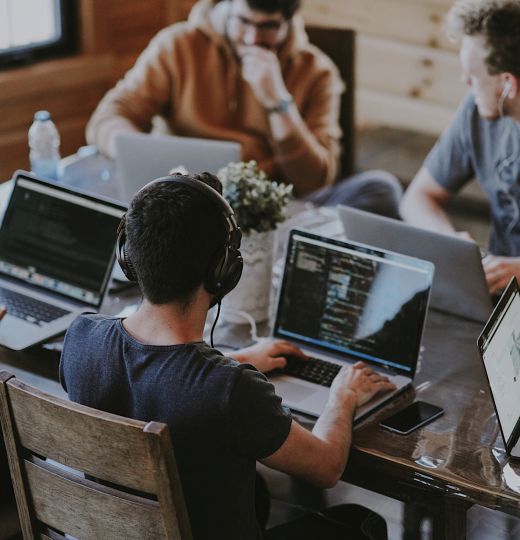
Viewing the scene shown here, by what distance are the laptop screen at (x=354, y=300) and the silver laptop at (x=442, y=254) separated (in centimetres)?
16

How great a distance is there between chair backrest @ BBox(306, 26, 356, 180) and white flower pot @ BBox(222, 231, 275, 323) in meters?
1.48

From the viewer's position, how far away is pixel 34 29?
4.09 meters

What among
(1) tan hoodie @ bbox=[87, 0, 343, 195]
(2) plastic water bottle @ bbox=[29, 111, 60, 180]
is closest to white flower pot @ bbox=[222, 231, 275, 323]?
(2) plastic water bottle @ bbox=[29, 111, 60, 180]

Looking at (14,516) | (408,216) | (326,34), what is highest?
(326,34)

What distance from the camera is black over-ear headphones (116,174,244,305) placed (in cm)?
136

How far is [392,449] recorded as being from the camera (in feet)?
5.19

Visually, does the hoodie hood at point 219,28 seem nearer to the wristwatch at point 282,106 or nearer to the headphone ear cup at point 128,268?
the wristwatch at point 282,106

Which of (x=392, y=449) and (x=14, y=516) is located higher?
(x=392, y=449)

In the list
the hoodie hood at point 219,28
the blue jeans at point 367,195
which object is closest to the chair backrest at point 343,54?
the hoodie hood at point 219,28

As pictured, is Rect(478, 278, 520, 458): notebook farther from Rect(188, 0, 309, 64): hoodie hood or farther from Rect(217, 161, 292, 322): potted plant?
Rect(188, 0, 309, 64): hoodie hood

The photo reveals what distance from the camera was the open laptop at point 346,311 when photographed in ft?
5.88

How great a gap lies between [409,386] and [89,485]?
0.69m

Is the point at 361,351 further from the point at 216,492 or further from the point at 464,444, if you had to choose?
the point at 216,492

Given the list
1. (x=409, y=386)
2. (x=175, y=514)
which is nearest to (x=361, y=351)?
(x=409, y=386)
